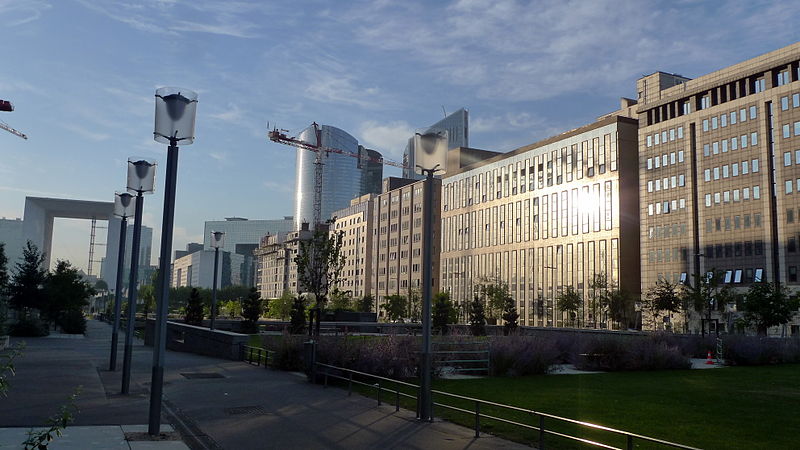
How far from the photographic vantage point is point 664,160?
90.9 m

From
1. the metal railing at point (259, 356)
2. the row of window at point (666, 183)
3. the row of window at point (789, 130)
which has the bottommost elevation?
the metal railing at point (259, 356)

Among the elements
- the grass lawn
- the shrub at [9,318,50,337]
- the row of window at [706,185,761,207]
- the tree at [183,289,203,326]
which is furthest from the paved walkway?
the row of window at [706,185,761,207]

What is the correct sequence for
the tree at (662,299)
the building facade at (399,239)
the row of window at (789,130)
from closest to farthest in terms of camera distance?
the row of window at (789,130) < the tree at (662,299) < the building facade at (399,239)

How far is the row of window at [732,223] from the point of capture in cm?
7812

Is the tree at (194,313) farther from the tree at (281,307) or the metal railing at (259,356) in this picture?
the tree at (281,307)

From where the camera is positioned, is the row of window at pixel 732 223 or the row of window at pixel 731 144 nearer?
the row of window at pixel 732 223

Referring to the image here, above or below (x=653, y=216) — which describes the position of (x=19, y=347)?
below

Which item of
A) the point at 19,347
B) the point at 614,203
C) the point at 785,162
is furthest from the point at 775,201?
the point at 19,347

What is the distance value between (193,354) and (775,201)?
68415 millimetres

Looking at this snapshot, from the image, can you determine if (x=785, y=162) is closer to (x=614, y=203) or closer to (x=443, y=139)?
(x=614, y=203)

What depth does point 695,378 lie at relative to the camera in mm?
23188

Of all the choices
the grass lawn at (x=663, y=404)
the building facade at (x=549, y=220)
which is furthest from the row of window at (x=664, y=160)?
the grass lawn at (x=663, y=404)

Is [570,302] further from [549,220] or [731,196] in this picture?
[731,196]

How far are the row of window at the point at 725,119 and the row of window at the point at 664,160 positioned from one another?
16.4 feet
